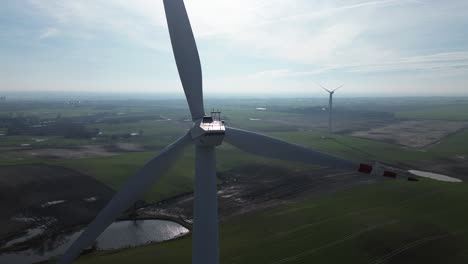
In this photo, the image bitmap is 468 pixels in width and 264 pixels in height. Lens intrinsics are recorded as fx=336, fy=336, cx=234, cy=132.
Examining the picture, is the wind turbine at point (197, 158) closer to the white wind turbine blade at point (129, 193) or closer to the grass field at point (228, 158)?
the white wind turbine blade at point (129, 193)

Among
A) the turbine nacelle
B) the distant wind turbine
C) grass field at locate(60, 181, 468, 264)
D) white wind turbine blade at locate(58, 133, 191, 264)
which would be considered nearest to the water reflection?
grass field at locate(60, 181, 468, 264)

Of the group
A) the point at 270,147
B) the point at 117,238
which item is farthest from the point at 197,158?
the point at 117,238

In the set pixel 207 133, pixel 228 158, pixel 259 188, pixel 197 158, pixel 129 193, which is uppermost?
pixel 207 133

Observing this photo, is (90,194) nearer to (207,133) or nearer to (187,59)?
(187,59)

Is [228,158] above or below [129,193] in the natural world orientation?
below

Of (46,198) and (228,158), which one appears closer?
(46,198)

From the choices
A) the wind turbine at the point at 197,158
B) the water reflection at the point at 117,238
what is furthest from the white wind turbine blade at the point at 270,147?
the water reflection at the point at 117,238

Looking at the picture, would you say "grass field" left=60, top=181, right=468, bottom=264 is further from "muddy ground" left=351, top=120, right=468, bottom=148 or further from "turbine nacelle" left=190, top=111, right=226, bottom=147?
"muddy ground" left=351, top=120, right=468, bottom=148
